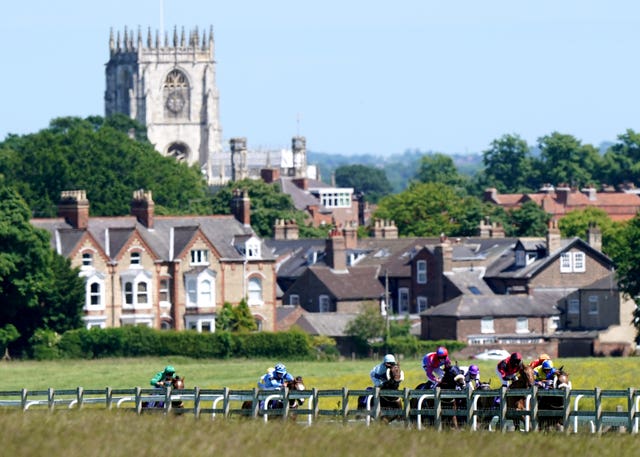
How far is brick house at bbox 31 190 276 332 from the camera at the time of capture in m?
104

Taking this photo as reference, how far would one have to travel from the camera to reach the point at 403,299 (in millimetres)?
121250

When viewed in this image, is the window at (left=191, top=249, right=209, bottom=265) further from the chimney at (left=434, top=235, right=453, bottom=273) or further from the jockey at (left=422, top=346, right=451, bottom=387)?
the jockey at (left=422, top=346, right=451, bottom=387)

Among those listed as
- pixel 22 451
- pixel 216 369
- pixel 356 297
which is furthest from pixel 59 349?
pixel 22 451

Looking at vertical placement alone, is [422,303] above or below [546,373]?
above

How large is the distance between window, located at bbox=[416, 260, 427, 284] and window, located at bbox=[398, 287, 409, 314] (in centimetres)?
161

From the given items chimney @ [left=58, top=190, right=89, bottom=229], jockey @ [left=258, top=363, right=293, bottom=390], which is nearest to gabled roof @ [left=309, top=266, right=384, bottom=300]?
chimney @ [left=58, top=190, right=89, bottom=229]

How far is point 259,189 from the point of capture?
16088 cm

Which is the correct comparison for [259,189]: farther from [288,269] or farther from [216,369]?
[216,369]

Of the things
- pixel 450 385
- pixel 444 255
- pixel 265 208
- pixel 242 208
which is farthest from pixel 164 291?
pixel 450 385

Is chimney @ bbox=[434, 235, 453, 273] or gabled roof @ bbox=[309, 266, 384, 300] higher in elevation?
chimney @ bbox=[434, 235, 453, 273]

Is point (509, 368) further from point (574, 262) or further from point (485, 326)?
point (574, 262)

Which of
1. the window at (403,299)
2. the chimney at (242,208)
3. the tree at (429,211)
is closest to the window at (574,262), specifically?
the window at (403,299)

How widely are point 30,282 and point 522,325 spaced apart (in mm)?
25923

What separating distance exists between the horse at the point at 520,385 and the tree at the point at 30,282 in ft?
191
